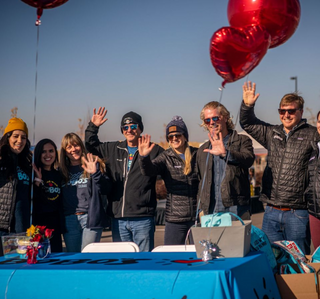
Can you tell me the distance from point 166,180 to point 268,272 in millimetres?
1813

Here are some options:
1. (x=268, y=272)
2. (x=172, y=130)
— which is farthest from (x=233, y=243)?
(x=172, y=130)

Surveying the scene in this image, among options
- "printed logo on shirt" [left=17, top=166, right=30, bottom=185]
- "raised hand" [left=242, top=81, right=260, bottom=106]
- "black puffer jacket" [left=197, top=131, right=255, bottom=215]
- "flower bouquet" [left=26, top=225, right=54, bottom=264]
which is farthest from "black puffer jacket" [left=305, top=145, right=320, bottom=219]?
"printed logo on shirt" [left=17, top=166, right=30, bottom=185]

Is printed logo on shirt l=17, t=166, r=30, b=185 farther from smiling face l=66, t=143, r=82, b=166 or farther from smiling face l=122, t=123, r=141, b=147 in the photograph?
smiling face l=122, t=123, r=141, b=147

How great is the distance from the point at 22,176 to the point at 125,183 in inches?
41.2

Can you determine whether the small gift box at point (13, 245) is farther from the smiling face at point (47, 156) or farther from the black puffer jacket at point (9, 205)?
the smiling face at point (47, 156)

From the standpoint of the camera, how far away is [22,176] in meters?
4.23

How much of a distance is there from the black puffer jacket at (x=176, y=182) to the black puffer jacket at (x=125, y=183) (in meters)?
0.17

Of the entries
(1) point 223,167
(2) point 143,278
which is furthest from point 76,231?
(2) point 143,278

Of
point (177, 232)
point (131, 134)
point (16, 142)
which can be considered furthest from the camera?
point (131, 134)

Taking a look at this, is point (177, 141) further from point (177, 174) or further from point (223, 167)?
point (223, 167)

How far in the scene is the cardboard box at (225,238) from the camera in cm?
258

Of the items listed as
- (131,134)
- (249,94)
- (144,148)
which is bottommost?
(144,148)

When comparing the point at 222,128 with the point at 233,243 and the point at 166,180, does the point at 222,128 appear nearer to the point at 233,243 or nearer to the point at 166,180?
the point at 166,180

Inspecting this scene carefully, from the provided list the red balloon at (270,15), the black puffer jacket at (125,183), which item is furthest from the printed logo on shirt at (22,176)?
the red balloon at (270,15)
